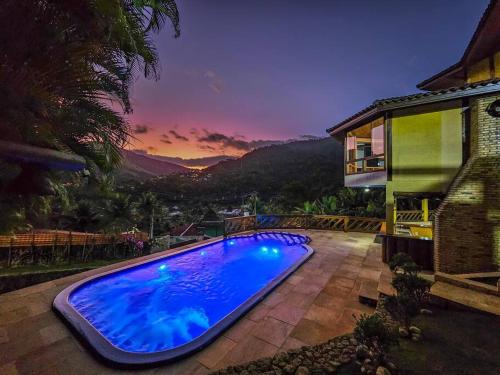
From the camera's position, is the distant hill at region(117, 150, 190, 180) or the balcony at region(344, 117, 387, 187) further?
the balcony at region(344, 117, 387, 187)

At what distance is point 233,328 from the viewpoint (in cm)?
434

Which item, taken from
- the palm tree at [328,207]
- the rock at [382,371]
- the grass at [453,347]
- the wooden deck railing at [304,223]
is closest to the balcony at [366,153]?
the wooden deck railing at [304,223]

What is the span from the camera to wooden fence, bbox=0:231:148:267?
9086 millimetres

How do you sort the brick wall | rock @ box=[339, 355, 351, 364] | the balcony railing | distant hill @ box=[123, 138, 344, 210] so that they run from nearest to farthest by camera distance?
1. rock @ box=[339, 355, 351, 364]
2. the brick wall
3. the balcony railing
4. distant hill @ box=[123, 138, 344, 210]

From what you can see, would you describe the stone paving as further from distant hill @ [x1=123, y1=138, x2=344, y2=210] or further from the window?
distant hill @ [x1=123, y1=138, x2=344, y2=210]

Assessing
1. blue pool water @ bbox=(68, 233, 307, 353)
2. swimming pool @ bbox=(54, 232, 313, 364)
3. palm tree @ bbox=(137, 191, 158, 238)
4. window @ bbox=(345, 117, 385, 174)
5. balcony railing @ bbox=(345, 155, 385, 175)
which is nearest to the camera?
swimming pool @ bbox=(54, 232, 313, 364)

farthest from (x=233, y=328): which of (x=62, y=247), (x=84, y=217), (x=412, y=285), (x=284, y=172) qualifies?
(x=284, y=172)

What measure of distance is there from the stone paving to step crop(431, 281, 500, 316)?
151cm

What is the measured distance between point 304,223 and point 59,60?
15.3m

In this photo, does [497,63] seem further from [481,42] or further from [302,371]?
[302,371]

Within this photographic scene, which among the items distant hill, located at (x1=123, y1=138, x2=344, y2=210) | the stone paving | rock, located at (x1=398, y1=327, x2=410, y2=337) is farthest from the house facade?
distant hill, located at (x1=123, y1=138, x2=344, y2=210)

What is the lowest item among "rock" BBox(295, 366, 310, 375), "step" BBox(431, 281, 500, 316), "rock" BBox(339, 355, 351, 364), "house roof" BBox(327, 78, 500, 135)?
"rock" BBox(295, 366, 310, 375)

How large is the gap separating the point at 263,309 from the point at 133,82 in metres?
5.24

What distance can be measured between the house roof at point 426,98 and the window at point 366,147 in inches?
28.6
